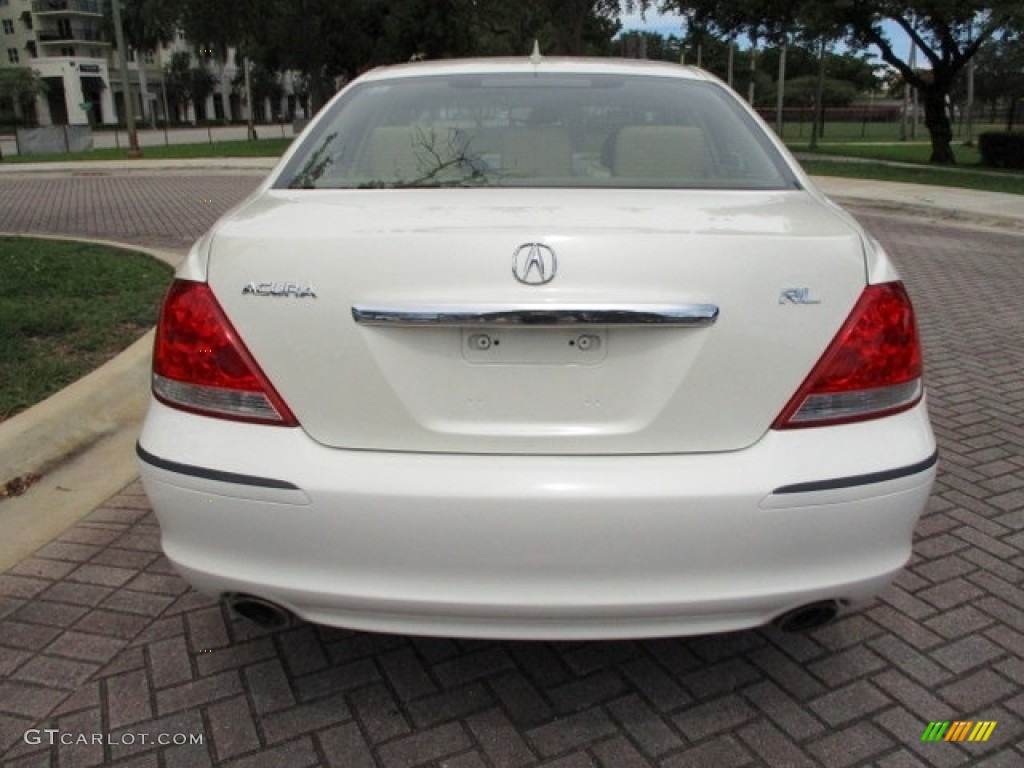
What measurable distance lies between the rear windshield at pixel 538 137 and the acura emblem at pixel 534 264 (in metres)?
0.69

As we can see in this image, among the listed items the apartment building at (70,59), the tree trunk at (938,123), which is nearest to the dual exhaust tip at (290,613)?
the tree trunk at (938,123)

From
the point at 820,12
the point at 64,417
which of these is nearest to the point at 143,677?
the point at 64,417

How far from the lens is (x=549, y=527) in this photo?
2.01m

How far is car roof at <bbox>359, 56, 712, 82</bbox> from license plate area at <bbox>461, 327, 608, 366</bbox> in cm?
158

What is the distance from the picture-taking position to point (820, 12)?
21172 mm

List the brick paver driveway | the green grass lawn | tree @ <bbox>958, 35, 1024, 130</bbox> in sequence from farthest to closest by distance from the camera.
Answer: tree @ <bbox>958, 35, 1024, 130</bbox> < the green grass lawn < the brick paver driveway

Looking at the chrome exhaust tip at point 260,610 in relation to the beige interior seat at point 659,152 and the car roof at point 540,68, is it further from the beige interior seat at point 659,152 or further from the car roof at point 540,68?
the car roof at point 540,68

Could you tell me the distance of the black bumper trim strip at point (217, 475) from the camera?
6.80 feet

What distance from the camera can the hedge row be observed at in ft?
74.1

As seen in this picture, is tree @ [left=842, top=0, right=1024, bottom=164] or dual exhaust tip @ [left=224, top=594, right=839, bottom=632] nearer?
dual exhaust tip @ [left=224, top=594, right=839, bottom=632]

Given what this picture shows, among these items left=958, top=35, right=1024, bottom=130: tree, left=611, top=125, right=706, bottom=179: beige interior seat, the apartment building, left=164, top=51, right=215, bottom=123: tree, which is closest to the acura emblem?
left=611, top=125, right=706, bottom=179: beige interior seat

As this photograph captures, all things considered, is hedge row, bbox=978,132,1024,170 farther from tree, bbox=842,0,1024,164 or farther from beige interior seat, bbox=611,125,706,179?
beige interior seat, bbox=611,125,706,179

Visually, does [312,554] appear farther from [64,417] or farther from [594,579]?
[64,417]

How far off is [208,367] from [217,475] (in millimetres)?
255
